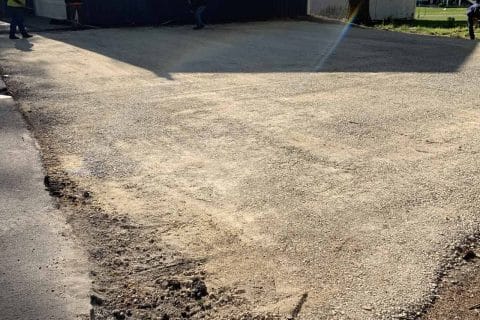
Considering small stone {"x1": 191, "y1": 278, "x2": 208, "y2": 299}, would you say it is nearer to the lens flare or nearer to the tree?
the lens flare

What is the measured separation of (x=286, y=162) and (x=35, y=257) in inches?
107

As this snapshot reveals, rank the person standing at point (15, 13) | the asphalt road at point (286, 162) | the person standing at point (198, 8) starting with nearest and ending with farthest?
the asphalt road at point (286, 162)
the person standing at point (15, 13)
the person standing at point (198, 8)

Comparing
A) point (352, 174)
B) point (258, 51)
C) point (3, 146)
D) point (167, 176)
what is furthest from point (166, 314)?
point (258, 51)

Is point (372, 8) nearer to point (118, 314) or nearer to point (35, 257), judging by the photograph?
point (35, 257)

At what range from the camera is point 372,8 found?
24.3 meters

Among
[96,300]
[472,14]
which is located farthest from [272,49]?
[96,300]

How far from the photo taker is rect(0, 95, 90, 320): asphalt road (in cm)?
298

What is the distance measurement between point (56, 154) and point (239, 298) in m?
3.39

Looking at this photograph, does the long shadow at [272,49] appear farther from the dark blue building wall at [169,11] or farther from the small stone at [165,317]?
the small stone at [165,317]

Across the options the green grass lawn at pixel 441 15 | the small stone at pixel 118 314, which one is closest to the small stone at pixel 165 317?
the small stone at pixel 118 314

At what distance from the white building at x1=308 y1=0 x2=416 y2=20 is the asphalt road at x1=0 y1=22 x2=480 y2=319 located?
43.9 feet

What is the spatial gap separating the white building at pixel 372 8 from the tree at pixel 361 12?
3.21 ft

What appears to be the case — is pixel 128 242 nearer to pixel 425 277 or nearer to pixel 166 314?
pixel 166 314

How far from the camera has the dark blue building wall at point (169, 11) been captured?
19.7 meters
